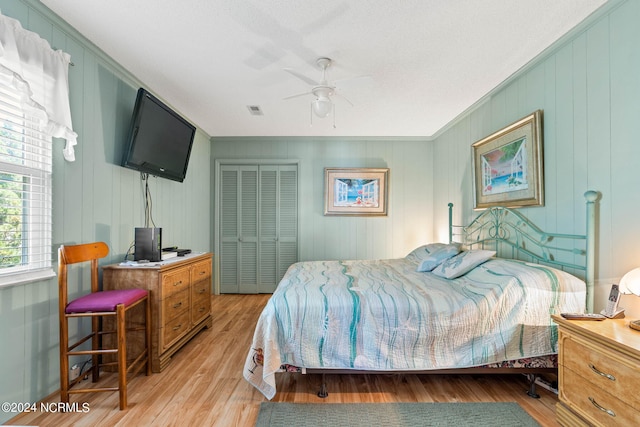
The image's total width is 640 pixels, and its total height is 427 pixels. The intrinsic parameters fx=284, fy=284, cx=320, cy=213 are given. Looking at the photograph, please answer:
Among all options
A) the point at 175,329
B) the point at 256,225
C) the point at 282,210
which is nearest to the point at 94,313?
the point at 175,329

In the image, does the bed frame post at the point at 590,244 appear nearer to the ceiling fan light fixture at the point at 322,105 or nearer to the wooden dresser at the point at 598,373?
the wooden dresser at the point at 598,373

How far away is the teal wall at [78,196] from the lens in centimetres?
165

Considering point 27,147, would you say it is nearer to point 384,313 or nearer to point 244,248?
point 384,313

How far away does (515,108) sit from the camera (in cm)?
254

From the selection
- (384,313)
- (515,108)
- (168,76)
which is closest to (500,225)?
(515,108)

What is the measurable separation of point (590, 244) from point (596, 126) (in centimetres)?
75

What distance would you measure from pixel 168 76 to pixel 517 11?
9.07 feet

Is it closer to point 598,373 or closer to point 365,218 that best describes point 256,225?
point 365,218

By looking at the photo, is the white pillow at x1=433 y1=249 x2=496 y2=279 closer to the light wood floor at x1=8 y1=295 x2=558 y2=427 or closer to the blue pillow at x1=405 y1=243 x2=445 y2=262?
the blue pillow at x1=405 y1=243 x2=445 y2=262

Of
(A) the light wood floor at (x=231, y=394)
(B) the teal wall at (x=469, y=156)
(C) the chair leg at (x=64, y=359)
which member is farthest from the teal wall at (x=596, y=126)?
(C) the chair leg at (x=64, y=359)

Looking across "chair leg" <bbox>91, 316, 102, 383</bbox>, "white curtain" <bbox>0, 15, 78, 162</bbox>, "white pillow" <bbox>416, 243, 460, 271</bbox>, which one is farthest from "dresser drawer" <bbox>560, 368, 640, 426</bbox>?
"white curtain" <bbox>0, 15, 78, 162</bbox>

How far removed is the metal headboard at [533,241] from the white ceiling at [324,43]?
48.2 inches

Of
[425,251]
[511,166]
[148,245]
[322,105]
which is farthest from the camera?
[425,251]

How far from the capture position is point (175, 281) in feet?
8.04
